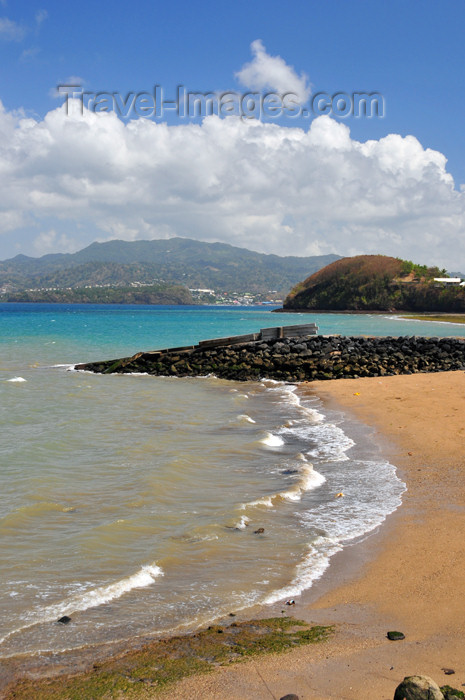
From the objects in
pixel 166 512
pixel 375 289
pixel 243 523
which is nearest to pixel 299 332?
pixel 166 512

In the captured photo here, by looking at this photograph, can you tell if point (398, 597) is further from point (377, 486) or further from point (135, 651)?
point (377, 486)

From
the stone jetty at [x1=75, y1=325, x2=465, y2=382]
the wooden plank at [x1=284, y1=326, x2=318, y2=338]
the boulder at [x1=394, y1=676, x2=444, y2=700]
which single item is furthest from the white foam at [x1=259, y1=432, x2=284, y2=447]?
the wooden plank at [x1=284, y1=326, x2=318, y2=338]

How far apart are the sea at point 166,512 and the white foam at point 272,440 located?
8cm

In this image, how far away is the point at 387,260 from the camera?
163 metres

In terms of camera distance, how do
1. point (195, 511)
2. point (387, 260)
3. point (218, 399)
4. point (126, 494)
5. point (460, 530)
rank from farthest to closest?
point (387, 260) < point (218, 399) < point (126, 494) < point (195, 511) < point (460, 530)

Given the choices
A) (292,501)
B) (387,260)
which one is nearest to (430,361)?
(292,501)

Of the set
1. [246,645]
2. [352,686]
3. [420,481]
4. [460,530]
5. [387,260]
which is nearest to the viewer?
[352,686]

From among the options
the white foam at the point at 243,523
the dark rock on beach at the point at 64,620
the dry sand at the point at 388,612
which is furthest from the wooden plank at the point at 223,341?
the dark rock on beach at the point at 64,620

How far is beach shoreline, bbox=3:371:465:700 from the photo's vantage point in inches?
143

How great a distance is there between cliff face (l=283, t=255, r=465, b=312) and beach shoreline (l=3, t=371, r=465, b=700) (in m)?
125

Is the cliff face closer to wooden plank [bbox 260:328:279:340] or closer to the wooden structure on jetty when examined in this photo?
the wooden structure on jetty

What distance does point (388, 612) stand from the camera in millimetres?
4742

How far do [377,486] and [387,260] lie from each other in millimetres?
162510

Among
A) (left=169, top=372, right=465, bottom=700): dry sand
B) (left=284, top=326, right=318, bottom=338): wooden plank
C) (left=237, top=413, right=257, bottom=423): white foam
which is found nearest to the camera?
(left=169, top=372, right=465, bottom=700): dry sand
